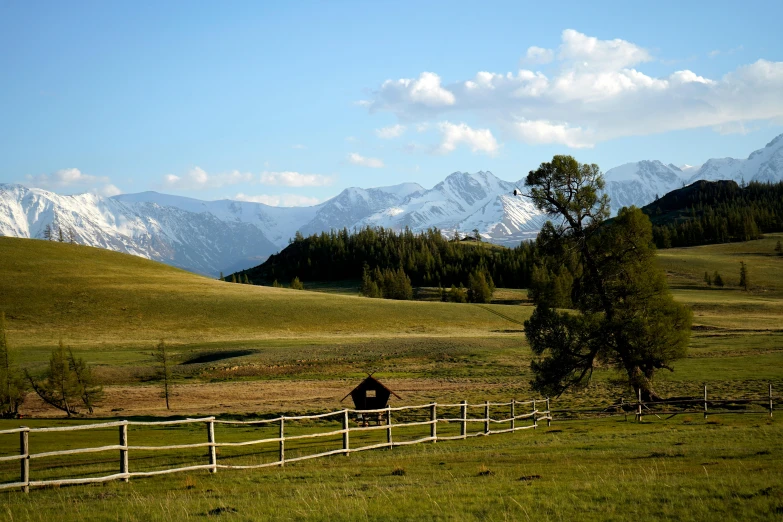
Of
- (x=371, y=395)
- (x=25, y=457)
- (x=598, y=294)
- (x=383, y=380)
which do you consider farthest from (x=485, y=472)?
(x=383, y=380)

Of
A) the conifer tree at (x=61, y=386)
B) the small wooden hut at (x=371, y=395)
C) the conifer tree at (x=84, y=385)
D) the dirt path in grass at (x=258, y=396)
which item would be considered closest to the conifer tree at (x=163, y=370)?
the dirt path in grass at (x=258, y=396)

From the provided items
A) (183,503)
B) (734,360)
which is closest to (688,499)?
(183,503)

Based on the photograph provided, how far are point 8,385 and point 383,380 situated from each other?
2733 centimetres

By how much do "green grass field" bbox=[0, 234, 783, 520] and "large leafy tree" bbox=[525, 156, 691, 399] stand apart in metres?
3.28

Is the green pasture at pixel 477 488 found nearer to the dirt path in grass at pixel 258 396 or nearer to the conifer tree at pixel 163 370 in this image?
the dirt path in grass at pixel 258 396

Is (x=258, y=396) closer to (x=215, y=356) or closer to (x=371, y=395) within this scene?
(x=371, y=395)

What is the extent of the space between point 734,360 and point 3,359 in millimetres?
57757

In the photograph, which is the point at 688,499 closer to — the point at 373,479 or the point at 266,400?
the point at 373,479

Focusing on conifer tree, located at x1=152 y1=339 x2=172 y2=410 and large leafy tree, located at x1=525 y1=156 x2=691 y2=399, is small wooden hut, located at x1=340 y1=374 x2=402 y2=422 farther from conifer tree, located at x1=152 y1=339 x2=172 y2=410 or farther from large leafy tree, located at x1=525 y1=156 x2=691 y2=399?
conifer tree, located at x1=152 y1=339 x2=172 y2=410

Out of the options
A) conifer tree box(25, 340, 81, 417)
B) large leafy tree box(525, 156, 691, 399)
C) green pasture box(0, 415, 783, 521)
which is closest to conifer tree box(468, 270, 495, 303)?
conifer tree box(25, 340, 81, 417)

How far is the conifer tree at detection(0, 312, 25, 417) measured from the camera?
43.0 m

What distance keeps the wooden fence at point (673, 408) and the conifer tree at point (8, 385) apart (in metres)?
33.2

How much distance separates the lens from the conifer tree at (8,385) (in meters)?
43.0

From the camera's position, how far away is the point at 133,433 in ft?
104
